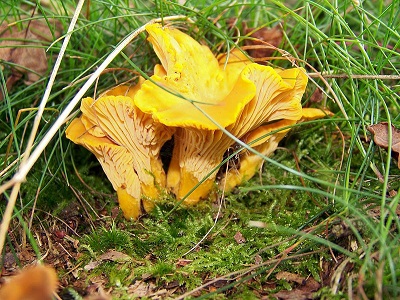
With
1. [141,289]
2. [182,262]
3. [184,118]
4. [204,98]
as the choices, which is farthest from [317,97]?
[141,289]

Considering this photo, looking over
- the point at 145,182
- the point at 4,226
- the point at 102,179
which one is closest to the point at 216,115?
the point at 145,182

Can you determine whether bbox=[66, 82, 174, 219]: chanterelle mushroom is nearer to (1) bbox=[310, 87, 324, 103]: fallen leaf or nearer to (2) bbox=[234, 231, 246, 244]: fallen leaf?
(2) bbox=[234, 231, 246, 244]: fallen leaf

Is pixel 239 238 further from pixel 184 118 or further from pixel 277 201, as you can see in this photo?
pixel 184 118

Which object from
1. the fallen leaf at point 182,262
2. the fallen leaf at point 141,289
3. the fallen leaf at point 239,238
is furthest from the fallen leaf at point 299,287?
the fallen leaf at point 141,289

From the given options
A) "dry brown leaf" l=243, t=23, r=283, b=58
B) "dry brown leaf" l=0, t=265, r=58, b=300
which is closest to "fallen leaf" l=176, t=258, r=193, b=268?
"dry brown leaf" l=0, t=265, r=58, b=300

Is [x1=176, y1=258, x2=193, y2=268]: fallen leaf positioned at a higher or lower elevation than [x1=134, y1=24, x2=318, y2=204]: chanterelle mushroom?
lower

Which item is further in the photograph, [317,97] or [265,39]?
[265,39]

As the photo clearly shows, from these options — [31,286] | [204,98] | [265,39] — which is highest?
[265,39]
